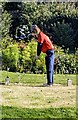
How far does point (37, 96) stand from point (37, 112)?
55.6 inches

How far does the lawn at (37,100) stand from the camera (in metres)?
6.25

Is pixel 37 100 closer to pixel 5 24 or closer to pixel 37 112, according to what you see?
pixel 37 112

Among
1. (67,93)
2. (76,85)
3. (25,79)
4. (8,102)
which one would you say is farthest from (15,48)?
(8,102)

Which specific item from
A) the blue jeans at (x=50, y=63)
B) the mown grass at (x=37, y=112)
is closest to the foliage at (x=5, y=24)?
the blue jeans at (x=50, y=63)

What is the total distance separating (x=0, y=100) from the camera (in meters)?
7.23

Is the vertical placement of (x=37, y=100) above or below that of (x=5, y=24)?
below

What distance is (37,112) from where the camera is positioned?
6.30 meters

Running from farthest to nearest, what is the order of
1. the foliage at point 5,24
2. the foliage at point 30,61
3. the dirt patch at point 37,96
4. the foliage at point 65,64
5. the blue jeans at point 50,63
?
the foliage at point 5,24 → the foliage at point 65,64 → the foliage at point 30,61 → the blue jeans at point 50,63 → the dirt patch at point 37,96

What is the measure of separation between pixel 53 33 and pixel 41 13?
136cm

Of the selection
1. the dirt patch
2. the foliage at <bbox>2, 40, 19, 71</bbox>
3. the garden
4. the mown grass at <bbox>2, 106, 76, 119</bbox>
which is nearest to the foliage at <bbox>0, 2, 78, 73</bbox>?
the garden

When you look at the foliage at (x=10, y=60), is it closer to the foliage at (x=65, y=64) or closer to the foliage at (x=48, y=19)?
the foliage at (x=65, y=64)

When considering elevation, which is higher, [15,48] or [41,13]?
[41,13]

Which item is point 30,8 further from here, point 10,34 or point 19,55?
point 19,55

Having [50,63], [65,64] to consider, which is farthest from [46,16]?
[50,63]
